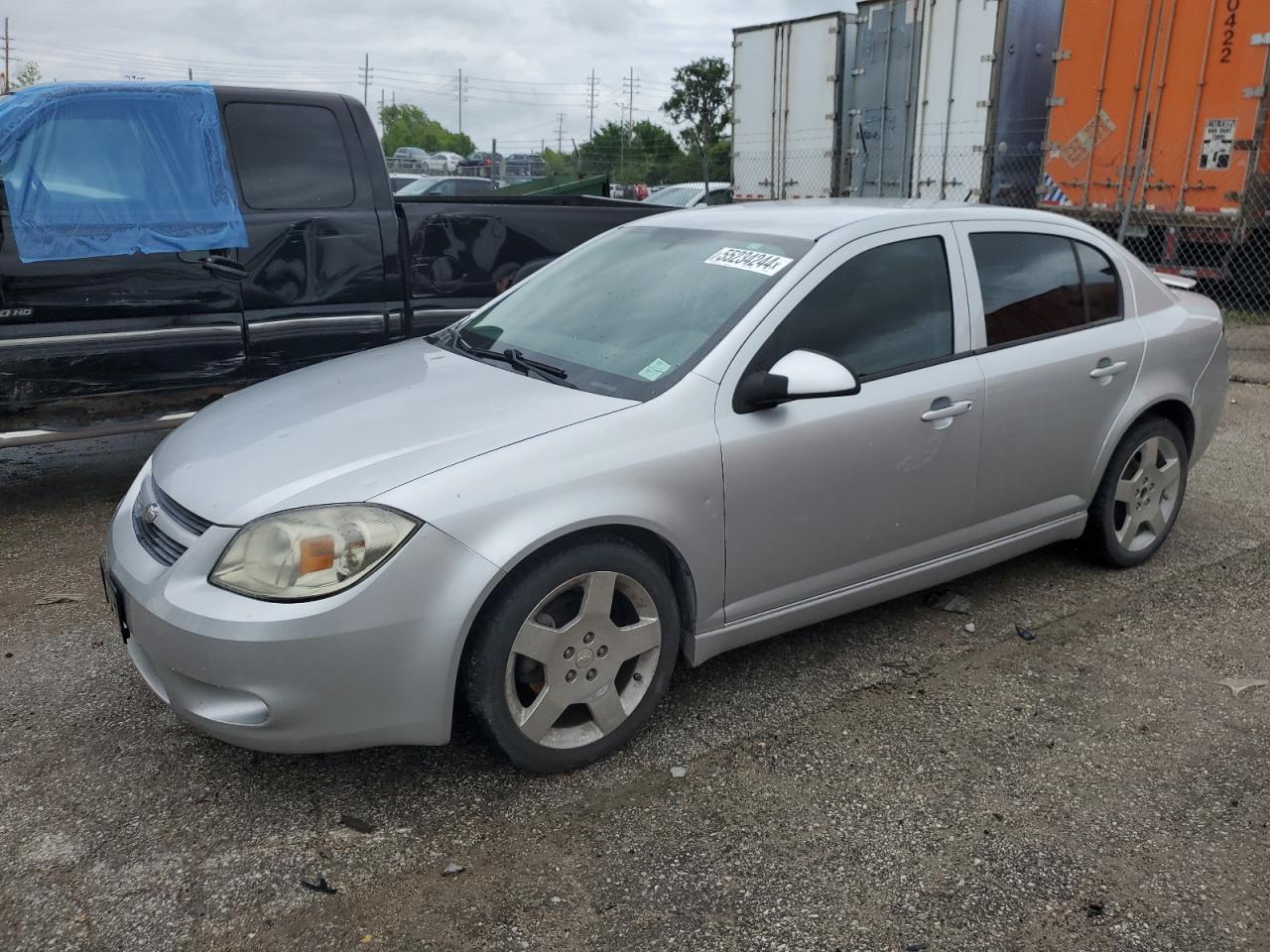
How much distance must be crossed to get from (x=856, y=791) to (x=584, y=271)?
83.0 inches

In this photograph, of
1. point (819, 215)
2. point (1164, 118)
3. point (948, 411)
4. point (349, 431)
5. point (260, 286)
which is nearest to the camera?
point (349, 431)

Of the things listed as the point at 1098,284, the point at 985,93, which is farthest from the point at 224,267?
the point at 985,93

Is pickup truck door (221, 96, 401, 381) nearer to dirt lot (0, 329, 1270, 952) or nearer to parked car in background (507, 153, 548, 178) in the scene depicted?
dirt lot (0, 329, 1270, 952)

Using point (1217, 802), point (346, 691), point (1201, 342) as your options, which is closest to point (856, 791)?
point (1217, 802)

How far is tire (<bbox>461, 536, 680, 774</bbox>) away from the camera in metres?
2.77

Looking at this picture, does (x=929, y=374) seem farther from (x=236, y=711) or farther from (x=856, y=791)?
(x=236, y=711)

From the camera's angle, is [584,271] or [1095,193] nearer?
[584,271]

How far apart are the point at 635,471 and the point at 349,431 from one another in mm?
829

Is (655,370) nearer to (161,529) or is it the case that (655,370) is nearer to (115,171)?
(161,529)

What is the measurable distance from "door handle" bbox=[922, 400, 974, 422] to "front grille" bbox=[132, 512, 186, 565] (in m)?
2.36

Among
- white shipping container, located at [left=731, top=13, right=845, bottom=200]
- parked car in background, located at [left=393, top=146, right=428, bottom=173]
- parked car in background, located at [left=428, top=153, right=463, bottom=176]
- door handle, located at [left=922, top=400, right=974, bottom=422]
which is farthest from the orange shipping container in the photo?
parked car in background, located at [left=428, top=153, right=463, bottom=176]

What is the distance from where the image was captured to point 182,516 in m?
2.87

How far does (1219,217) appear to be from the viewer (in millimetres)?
10906

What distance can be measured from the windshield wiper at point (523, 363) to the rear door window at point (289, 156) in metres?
2.01
